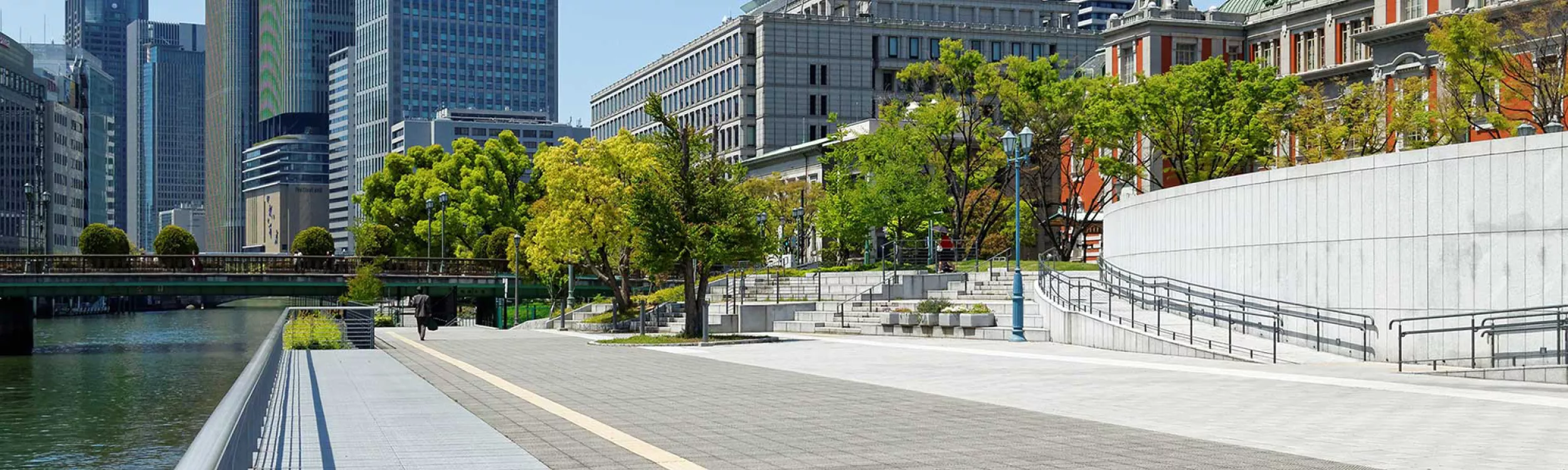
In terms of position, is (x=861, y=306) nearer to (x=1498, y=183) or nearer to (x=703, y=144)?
(x=703, y=144)

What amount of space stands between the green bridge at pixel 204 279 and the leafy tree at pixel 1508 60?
4329 centimetres

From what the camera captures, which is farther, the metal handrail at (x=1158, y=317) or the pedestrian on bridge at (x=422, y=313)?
the pedestrian on bridge at (x=422, y=313)

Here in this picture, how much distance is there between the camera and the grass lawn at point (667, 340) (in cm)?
3912

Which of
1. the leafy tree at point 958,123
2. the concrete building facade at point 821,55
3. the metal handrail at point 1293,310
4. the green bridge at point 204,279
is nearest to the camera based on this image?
the metal handrail at point 1293,310

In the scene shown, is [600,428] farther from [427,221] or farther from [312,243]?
[312,243]

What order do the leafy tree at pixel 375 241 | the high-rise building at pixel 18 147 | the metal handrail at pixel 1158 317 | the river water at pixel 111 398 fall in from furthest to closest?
1. the high-rise building at pixel 18 147
2. the leafy tree at pixel 375 241
3. the river water at pixel 111 398
4. the metal handrail at pixel 1158 317

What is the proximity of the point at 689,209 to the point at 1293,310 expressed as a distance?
15.9 metres

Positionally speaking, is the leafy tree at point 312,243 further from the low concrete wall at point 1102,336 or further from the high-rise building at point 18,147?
the high-rise building at point 18,147

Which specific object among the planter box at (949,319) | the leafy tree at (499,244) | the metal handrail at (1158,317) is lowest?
the planter box at (949,319)

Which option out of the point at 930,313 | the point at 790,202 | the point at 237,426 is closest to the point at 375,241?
the point at 790,202

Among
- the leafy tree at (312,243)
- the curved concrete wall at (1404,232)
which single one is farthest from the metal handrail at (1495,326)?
the leafy tree at (312,243)

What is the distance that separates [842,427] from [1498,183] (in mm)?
14156

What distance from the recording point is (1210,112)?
2702 inches

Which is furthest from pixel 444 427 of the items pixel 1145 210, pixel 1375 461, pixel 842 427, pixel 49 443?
pixel 1145 210
